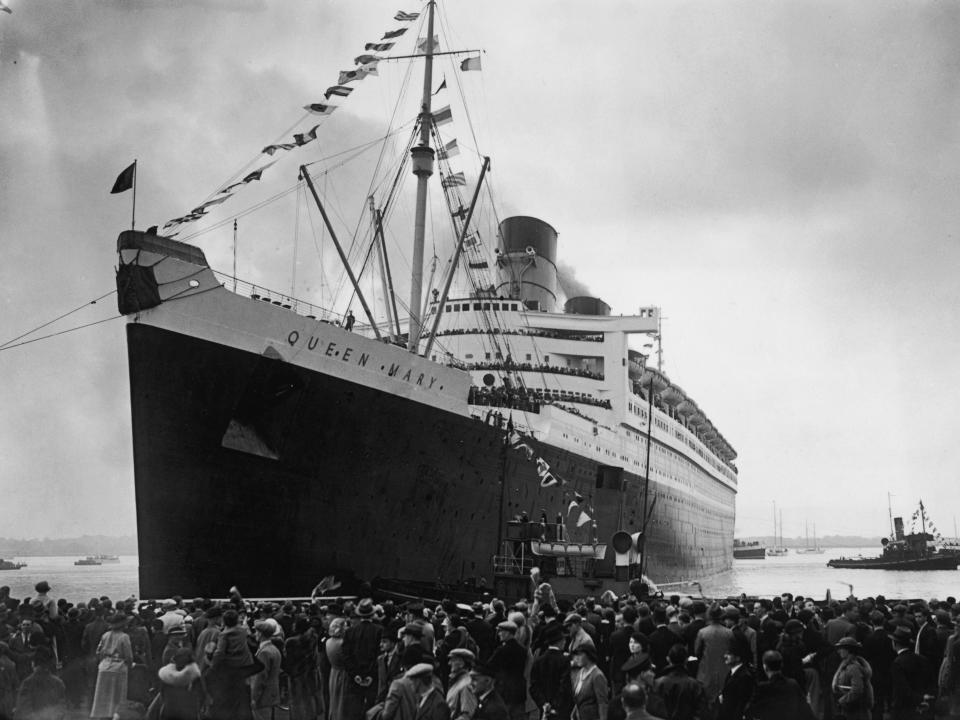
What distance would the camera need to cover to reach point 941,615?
971 centimetres

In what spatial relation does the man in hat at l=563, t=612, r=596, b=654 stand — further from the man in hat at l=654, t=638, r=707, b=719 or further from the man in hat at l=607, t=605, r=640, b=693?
the man in hat at l=607, t=605, r=640, b=693

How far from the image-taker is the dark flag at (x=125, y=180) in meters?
14.7

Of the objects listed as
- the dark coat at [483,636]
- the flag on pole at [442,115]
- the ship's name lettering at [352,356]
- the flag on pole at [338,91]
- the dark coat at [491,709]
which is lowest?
the dark coat at [483,636]

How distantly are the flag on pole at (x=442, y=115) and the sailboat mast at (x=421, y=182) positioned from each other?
0.29 meters

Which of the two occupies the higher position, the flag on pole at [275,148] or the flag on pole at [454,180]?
the flag on pole at [454,180]

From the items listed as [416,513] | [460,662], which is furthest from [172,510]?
[460,662]

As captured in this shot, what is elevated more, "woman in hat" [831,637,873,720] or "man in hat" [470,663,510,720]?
"man in hat" [470,663,510,720]


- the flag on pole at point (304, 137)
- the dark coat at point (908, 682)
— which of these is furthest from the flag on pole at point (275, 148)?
the dark coat at point (908, 682)

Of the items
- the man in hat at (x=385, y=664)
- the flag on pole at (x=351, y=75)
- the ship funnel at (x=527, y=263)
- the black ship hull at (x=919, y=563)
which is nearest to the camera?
the man in hat at (x=385, y=664)

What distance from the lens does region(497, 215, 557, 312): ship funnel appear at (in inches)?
1503

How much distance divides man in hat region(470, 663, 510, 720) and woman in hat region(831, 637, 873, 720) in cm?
302

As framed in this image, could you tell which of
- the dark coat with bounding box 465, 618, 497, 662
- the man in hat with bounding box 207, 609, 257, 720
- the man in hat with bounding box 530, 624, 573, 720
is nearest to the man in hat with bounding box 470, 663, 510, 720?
the man in hat with bounding box 530, 624, 573, 720

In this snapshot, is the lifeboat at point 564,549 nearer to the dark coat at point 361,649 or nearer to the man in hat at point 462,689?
the dark coat at point 361,649

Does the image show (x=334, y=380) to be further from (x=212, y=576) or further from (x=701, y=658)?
(x=701, y=658)
